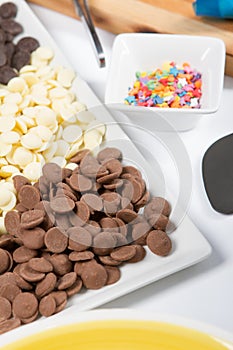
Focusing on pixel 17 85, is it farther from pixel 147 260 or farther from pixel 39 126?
pixel 147 260

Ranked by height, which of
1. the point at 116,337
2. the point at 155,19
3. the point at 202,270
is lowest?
the point at 202,270

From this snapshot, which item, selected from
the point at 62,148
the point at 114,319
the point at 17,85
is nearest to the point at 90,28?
the point at 17,85

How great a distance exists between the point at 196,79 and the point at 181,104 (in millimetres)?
88

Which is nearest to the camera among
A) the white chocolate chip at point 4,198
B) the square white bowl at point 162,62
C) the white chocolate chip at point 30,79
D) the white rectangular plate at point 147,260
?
the white rectangular plate at point 147,260

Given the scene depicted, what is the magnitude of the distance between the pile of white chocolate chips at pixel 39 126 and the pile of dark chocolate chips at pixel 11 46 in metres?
0.03

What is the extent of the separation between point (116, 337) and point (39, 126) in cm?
54

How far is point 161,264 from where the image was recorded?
0.90 m

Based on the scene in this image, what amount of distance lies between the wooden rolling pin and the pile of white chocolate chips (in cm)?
17

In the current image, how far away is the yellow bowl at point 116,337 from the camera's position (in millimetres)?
604

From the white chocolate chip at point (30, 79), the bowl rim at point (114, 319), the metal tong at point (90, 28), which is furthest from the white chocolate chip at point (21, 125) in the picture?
the bowl rim at point (114, 319)

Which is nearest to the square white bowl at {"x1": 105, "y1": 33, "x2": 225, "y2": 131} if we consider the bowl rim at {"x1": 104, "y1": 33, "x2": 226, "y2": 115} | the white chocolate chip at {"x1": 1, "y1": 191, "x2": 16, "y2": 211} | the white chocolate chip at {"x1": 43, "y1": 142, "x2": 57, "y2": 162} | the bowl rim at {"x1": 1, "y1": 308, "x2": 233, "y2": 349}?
the bowl rim at {"x1": 104, "y1": 33, "x2": 226, "y2": 115}

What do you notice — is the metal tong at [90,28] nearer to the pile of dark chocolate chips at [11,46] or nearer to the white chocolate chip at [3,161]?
the pile of dark chocolate chips at [11,46]

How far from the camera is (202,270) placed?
94cm

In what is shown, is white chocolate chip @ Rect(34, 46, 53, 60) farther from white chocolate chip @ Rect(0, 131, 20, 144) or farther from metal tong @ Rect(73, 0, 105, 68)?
white chocolate chip @ Rect(0, 131, 20, 144)
